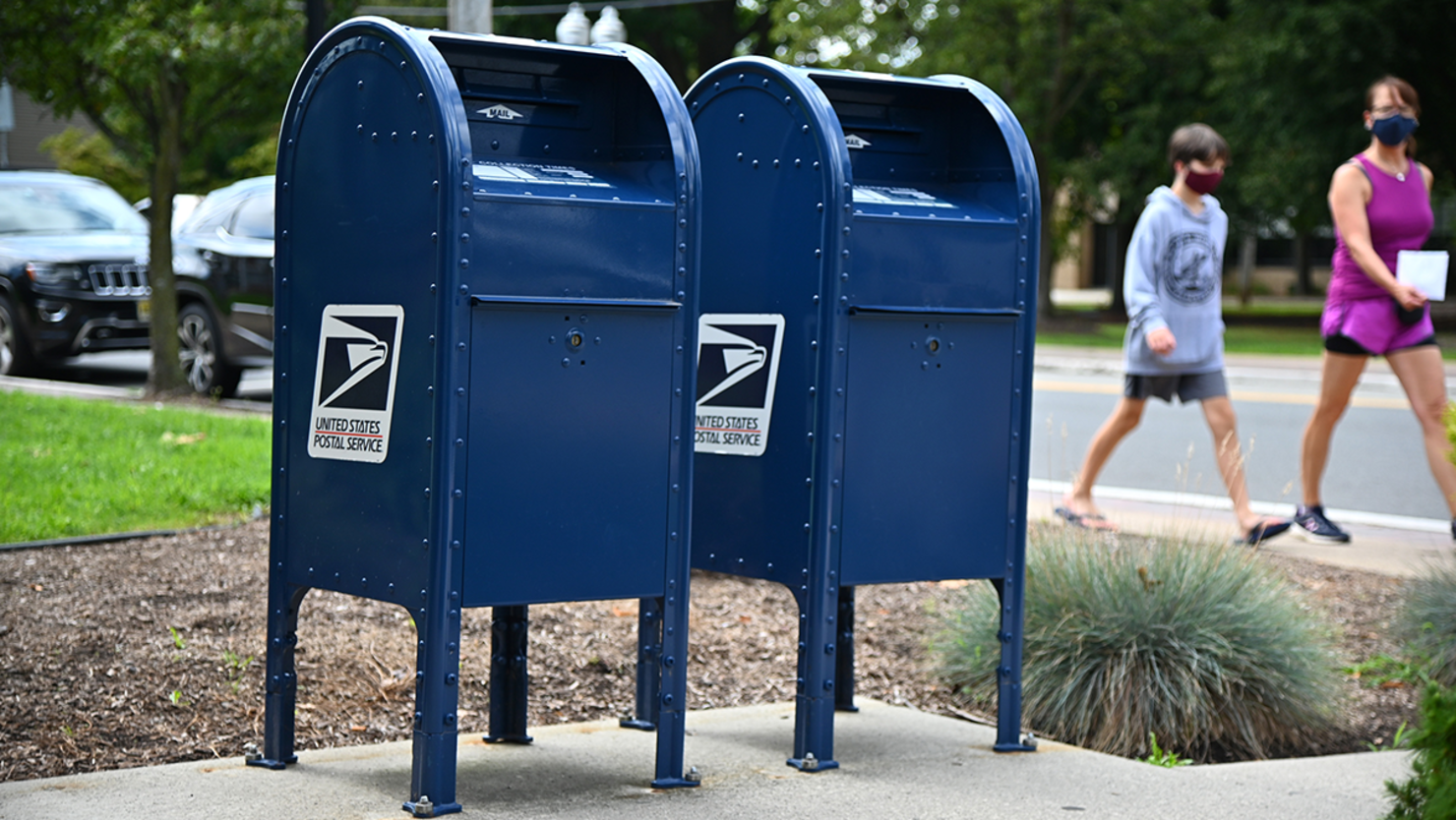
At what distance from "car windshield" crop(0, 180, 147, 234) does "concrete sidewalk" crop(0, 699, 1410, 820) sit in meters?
12.3

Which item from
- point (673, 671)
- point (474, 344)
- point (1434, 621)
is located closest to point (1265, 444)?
point (1434, 621)

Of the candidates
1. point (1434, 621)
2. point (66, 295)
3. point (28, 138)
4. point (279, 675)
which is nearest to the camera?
point (279, 675)

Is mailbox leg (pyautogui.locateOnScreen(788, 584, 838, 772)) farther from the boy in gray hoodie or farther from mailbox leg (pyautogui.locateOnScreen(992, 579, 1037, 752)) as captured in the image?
the boy in gray hoodie

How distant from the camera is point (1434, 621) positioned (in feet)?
18.3

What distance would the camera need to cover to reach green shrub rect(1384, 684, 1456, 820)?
2461mm

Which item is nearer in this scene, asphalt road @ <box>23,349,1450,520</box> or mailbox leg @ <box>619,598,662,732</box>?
mailbox leg @ <box>619,598,662,732</box>

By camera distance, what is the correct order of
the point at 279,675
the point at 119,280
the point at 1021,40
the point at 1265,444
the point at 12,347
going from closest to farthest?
the point at 279,675, the point at 1265,444, the point at 119,280, the point at 12,347, the point at 1021,40

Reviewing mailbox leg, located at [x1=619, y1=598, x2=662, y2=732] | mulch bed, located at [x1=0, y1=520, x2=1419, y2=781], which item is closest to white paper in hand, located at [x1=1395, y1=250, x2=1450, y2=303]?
mulch bed, located at [x1=0, y1=520, x2=1419, y2=781]

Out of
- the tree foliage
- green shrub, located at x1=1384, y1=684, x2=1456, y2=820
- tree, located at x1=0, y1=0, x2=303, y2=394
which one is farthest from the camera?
the tree foliage

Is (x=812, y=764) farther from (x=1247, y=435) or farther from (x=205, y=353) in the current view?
(x=205, y=353)

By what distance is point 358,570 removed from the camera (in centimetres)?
369

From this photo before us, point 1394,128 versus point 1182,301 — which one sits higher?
point 1394,128

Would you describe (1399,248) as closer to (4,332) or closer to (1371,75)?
(4,332)

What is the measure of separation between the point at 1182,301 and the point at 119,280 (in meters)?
10.0
